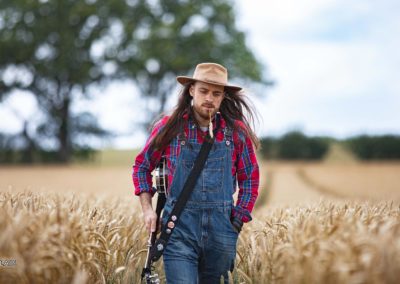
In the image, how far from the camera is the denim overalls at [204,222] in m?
3.99

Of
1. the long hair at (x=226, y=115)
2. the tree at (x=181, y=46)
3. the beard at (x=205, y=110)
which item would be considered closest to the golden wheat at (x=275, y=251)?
the long hair at (x=226, y=115)

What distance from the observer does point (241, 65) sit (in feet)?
110

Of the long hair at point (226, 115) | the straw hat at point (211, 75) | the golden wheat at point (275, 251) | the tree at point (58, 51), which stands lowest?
the golden wheat at point (275, 251)

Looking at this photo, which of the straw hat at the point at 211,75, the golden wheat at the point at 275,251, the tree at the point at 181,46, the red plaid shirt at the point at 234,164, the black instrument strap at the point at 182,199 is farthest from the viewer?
the tree at the point at 181,46

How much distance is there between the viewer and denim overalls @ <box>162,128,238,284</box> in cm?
399

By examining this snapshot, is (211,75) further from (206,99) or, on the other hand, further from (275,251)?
(275,251)

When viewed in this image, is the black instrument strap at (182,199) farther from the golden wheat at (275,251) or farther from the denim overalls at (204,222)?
the golden wheat at (275,251)

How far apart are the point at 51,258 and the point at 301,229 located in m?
1.70

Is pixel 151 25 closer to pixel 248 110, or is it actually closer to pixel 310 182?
pixel 310 182

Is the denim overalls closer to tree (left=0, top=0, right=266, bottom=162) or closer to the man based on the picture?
the man

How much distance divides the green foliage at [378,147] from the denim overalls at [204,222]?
3483 centimetres

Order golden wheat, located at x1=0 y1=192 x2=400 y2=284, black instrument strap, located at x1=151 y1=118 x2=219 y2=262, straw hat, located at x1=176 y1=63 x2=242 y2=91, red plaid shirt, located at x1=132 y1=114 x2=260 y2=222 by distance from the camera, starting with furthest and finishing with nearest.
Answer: red plaid shirt, located at x1=132 y1=114 x2=260 y2=222 < straw hat, located at x1=176 y1=63 x2=242 y2=91 < black instrument strap, located at x1=151 y1=118 x2=219 y2=262 < golden wheat, located at x1=0 y1=192 x2=400 y2=284

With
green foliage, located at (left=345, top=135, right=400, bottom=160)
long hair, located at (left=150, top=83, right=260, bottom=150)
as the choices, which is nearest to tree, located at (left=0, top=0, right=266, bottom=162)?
green foliage, located at (left=345, top=135, right=400, bottom=160)

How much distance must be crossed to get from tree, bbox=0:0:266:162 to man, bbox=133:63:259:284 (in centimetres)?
2852
